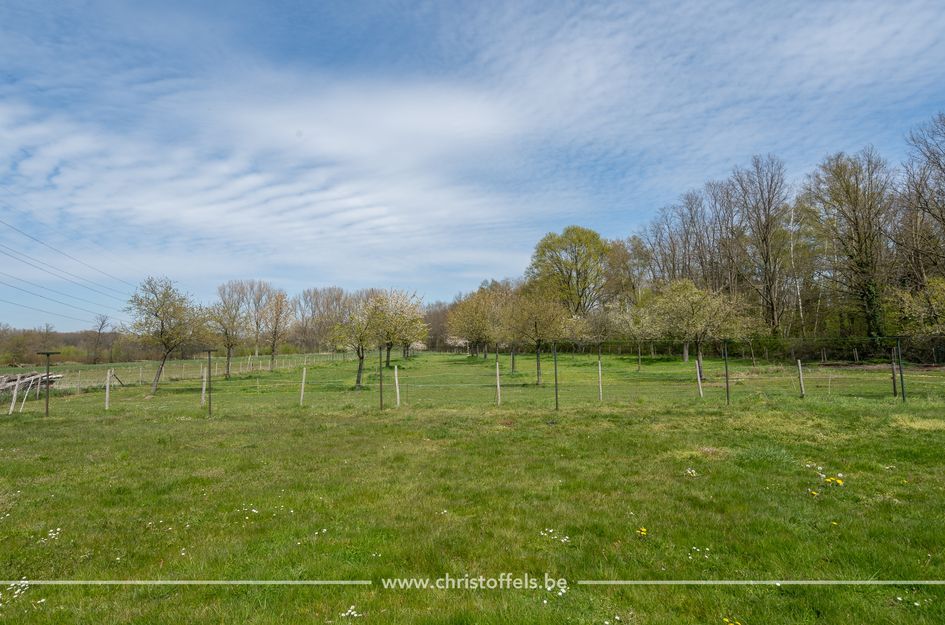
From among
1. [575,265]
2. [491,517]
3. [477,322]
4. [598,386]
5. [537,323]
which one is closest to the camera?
[491,517]

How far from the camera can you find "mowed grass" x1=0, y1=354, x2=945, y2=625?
170 inches

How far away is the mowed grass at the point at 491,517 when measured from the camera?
4324 millimetres

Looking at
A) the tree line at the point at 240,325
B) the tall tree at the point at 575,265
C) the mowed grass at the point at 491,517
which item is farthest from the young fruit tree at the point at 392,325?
the tall tree at the point at 575,265

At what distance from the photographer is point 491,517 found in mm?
6621

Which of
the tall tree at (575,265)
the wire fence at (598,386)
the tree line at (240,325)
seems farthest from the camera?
the tall tree at (575,265)

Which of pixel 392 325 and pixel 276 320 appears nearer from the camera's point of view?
pixel 392 325

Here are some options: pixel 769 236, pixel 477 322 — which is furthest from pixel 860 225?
pixel 477 322

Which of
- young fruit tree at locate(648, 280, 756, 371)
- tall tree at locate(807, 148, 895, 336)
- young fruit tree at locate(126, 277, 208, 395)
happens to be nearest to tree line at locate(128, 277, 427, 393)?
young fruit tree at locate(126, 277, 208, 395)

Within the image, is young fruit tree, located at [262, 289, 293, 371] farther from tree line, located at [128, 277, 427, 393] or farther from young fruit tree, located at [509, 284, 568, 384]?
young fruit tree, located at [509, 284, 568, 384]

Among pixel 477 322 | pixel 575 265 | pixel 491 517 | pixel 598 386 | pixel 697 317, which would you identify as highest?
pixel 575 265

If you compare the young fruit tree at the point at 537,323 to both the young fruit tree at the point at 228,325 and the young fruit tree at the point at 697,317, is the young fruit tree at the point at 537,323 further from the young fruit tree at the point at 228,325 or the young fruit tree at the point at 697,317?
the young fruit tree at the point at 228,325

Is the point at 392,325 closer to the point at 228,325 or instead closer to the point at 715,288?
the point at 228,325

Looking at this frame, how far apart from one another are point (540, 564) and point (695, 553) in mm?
1797

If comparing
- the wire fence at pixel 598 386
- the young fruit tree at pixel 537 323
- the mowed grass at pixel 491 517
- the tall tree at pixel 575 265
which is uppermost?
the tall tree at pixel 575 265
